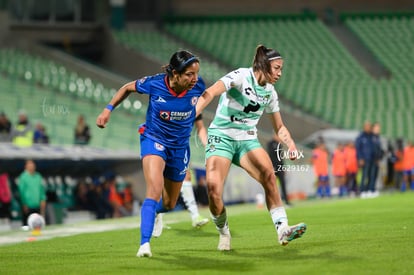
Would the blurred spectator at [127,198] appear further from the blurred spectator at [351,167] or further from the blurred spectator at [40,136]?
the blurred spectator at [351,167]

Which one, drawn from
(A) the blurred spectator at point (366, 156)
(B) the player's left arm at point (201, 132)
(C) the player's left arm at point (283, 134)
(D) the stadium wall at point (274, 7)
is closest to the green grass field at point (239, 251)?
(C) the player's left arm at point (283, 134)

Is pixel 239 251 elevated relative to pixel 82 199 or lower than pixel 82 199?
lower

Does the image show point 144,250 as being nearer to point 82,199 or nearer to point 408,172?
point 82,199

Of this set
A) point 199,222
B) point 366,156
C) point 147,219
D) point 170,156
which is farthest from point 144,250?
point 366,156

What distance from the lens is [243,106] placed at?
43.1 feet

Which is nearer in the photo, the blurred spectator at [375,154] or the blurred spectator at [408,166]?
the blurred spectator at [375,154]

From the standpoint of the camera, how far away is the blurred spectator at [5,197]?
2478 centimetres

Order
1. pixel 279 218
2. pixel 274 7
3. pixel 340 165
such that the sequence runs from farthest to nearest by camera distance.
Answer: pixel 274 7 < pixel 340 165 < pixel 279 218

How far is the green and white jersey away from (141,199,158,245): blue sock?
1.56m

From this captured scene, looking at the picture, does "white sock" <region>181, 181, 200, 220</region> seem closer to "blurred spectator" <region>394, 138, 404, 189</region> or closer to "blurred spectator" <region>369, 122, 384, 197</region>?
"blurred spectator" <region>369, 122, 384, 197</region>

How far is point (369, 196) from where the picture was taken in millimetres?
31516

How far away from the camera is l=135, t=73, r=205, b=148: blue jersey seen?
12.4 meters

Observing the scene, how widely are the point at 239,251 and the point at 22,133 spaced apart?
52.0 ft

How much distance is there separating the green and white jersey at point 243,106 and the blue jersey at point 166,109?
59cm
